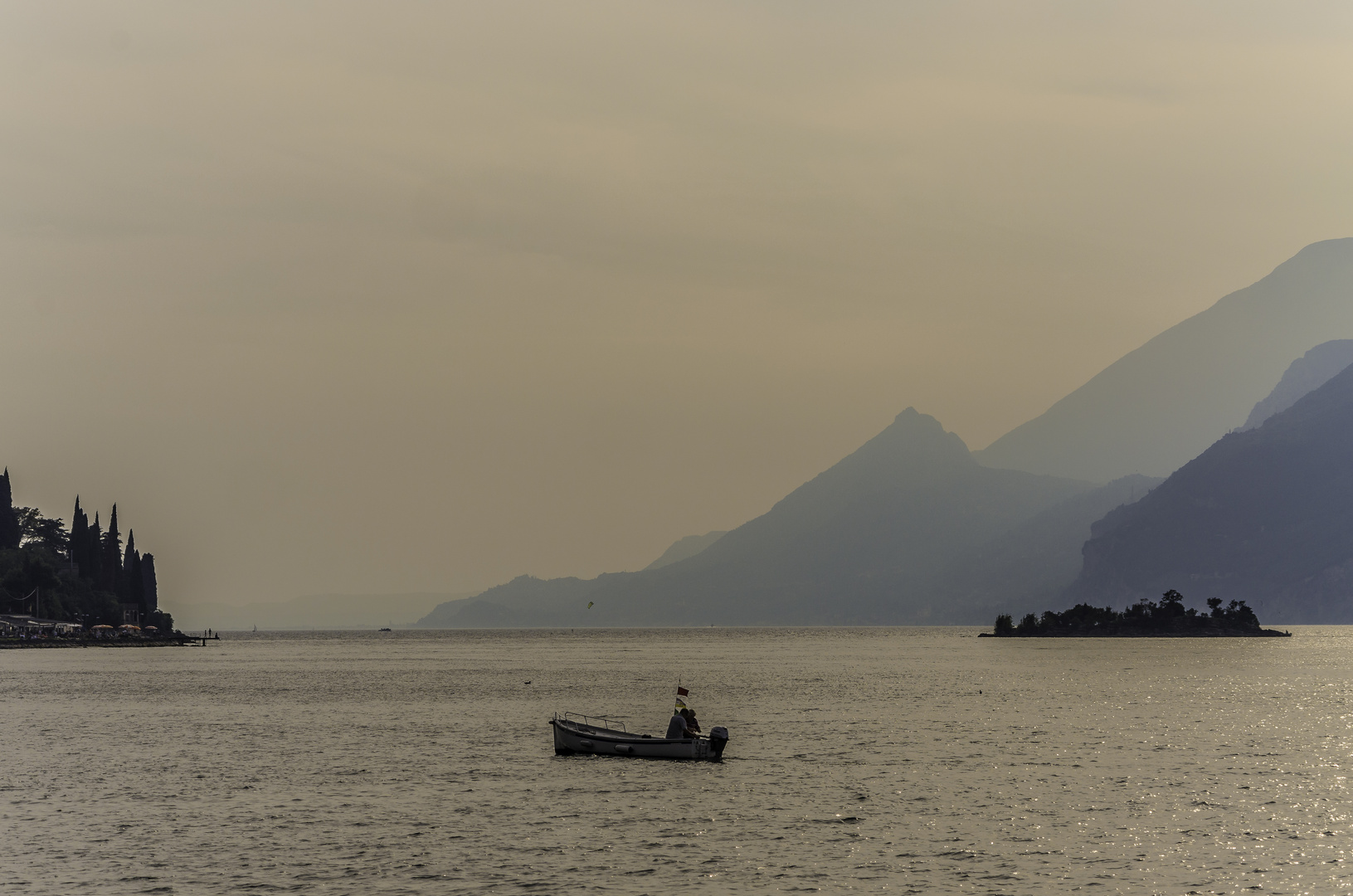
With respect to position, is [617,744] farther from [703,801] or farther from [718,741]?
[703,801]

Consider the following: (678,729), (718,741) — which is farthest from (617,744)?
(718,741)

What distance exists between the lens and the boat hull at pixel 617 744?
76.0 metres

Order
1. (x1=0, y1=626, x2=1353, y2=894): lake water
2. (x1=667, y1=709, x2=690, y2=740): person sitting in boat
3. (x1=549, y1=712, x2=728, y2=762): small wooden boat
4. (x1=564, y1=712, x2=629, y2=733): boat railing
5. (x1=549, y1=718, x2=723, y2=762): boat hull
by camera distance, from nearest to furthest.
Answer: (x1=0, y1=626, x2=1353, y2=894): lake water → (x1=549, y1=712, x2=728, y2=762): small wooden boat → (x1=549, y1=718, x2=723, y2=762): boat hull → (x1=667, y1=709, x2=690, y2=740): person sitting in boat → (x1=564, y1=712, x2=629, y2=733): boat railing

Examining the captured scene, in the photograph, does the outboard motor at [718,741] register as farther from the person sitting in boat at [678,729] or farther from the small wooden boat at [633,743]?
the person sitting in boat at [678,729]

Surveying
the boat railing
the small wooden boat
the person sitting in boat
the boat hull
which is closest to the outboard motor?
the small wooden boat

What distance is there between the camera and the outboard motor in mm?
74938

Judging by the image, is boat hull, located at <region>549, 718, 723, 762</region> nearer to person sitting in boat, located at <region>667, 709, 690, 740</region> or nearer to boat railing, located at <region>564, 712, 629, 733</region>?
person sitting in boat, located at <region>667, 709, 690, 740</region>

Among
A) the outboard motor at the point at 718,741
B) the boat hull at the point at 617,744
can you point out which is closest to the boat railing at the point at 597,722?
the boat hull at the point at 617,744

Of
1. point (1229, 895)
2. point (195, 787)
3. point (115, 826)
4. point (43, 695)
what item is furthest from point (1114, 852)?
point (43, 695)

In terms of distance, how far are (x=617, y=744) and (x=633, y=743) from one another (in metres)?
1.00

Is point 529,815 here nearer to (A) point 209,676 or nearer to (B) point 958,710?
(B) point 958,710

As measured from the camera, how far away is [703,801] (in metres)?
60.7

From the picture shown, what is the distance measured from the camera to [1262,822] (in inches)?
2071

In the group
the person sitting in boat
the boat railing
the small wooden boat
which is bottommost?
the boat railing
